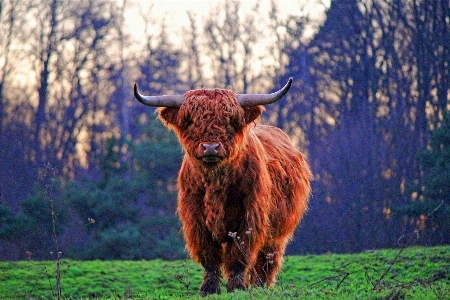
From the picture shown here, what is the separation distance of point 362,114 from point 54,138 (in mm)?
10769

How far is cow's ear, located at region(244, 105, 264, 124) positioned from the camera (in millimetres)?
6312

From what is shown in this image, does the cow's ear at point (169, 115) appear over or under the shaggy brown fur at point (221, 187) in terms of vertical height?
over

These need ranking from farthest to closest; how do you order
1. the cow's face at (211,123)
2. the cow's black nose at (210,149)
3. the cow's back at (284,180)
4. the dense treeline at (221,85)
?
1. the dense treeline at (221,85)
2. the cow's back at (284,180)
3. the cow's face at (211,123)
4. the cow's black nose at (210,149)

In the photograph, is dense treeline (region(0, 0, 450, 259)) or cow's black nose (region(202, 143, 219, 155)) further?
dense treeline (region(0, 0, 450, 259))

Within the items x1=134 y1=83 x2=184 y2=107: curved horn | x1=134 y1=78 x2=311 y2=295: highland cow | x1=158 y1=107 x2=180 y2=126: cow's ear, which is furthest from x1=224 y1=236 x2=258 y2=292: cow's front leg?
x1=134 y1=83 x2=184 y2=107: curved horn

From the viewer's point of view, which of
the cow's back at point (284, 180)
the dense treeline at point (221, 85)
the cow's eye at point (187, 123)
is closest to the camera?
the cow's eye at point (187, 123)

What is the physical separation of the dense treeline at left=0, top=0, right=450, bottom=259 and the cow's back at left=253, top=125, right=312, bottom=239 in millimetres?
6802

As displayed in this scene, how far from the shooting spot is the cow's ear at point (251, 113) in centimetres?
631

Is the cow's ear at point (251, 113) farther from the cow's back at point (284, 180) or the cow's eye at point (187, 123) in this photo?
the cow's back at point (284, 180)

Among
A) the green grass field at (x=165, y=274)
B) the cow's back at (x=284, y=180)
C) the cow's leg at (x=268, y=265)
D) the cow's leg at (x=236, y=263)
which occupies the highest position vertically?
the cow's back at (x=284, y=180)

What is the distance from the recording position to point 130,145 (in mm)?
19422

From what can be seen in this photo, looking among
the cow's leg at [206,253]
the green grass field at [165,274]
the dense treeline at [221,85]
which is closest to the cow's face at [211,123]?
the cow's leg at [206,253]

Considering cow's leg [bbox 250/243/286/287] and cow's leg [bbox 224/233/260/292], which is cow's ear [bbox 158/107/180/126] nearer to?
cow's leg [bbox 224/233/260/292]

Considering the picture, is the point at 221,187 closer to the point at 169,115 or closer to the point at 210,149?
the point at 210,149
